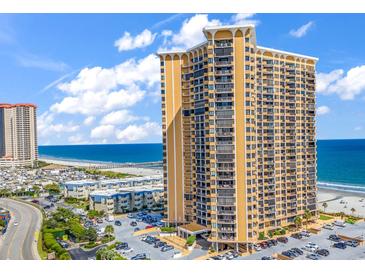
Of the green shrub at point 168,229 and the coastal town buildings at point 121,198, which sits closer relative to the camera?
the green shrub at point 168,229

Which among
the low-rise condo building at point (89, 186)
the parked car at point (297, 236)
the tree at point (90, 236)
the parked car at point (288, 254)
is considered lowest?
the parked car at point (288, 254)

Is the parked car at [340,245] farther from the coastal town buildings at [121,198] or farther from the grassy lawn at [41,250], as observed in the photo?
the coastal town buildings at [121,198]

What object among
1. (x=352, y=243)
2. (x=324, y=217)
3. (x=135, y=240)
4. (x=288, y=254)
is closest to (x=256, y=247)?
(x=288, y=254)

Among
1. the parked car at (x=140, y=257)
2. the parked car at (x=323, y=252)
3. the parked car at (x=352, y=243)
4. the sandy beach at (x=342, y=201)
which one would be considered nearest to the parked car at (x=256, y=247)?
the parked car at (x=323, y=252)


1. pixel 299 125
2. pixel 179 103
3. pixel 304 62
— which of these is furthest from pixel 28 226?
pixel 304 62

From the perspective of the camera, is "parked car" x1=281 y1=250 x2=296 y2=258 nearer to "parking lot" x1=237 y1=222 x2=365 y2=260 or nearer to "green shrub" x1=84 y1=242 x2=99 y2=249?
"parking lot" x1=237 y1=222 x2=365 y2=260

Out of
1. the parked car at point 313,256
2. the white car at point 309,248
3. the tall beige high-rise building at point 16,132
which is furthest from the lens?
the tall beige high-rise building at point 16,132

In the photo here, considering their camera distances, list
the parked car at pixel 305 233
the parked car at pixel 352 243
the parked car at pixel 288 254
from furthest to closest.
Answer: the parked car at pixel 305 233
the parked car at pixel 352 243
the parked car at pixel 288 254

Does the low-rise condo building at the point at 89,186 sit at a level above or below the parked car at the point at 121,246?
above
